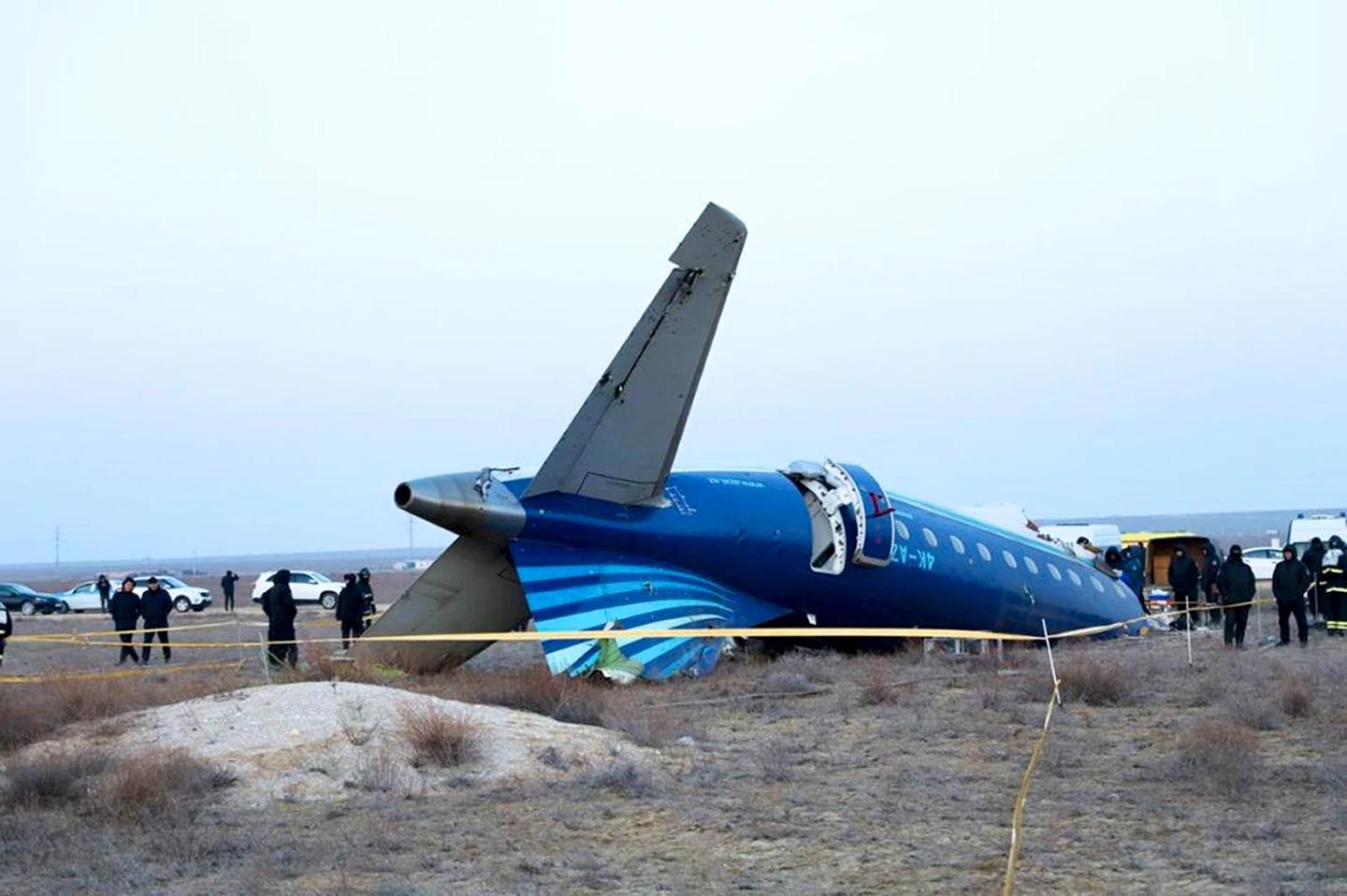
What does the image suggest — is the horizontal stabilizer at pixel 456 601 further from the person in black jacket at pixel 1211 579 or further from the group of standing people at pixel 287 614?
the person in black jacket at pixel 1211 579

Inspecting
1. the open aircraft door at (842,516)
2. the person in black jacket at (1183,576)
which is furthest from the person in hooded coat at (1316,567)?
the open aircraft door at (842,516)

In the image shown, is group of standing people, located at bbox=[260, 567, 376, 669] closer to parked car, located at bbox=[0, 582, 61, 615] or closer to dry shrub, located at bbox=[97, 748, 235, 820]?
dry shrub, located at bbox=[97, 748, 235, 820]

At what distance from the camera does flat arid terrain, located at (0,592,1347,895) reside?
8.65m

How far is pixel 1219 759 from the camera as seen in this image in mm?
11461

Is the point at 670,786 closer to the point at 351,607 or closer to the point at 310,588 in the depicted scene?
the point at 351,607

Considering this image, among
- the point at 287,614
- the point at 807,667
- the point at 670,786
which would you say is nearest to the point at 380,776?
the point at 670,786

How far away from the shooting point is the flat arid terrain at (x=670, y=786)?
865 cm

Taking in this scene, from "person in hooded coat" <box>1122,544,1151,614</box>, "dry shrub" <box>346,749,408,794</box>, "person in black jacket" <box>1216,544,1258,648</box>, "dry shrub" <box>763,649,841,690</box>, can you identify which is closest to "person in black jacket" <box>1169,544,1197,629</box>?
"person in hooded coat" <box>1122,544,1151,614</box>

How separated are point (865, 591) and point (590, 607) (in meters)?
5.28

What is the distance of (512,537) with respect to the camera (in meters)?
17.9

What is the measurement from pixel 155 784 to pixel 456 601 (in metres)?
8.06

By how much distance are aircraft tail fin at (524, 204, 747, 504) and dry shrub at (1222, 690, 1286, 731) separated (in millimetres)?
7052

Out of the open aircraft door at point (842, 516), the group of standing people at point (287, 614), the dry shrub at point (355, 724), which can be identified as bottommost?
the dry shrub at point (355, 724)

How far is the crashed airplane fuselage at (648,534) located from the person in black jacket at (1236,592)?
577cm
